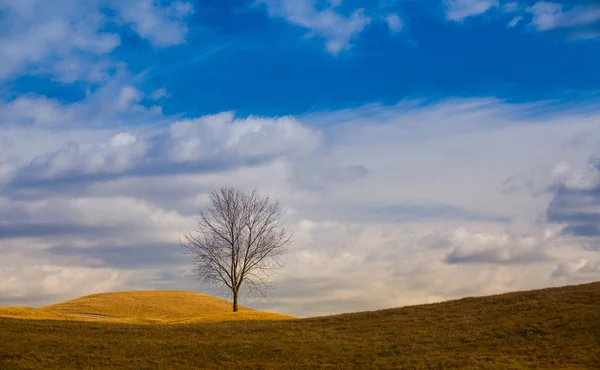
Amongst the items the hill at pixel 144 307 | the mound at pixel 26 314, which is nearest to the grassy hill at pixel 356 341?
the mound at pixel 26 314

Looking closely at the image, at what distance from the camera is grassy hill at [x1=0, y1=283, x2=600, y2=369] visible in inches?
1082

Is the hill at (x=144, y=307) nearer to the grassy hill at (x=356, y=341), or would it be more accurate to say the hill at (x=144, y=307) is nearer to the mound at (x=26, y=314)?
the mound at (x=26, y=314)

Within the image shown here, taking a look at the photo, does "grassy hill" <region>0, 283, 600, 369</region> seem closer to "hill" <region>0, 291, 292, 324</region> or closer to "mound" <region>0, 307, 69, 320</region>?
"mound" <region>0, 307, 69, 320</region>

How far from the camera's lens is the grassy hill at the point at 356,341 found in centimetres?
2748

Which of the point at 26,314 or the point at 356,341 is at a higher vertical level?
the point at 26,314

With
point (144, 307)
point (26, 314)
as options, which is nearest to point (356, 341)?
point (26, 314)

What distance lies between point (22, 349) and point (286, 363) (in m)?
12.5

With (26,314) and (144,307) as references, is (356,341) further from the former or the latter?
(144,307)

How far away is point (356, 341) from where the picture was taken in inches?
1280

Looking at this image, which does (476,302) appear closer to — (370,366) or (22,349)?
(370,366)

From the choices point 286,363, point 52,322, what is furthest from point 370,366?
point 52,322

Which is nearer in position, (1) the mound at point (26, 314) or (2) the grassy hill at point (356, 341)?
(2) the grassy hill at point (356, 341)

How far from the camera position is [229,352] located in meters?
30.0

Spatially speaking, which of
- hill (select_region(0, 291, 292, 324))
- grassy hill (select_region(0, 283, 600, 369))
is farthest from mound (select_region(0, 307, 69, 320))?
grassy hill (select_region(0, 283, 600, 369))
